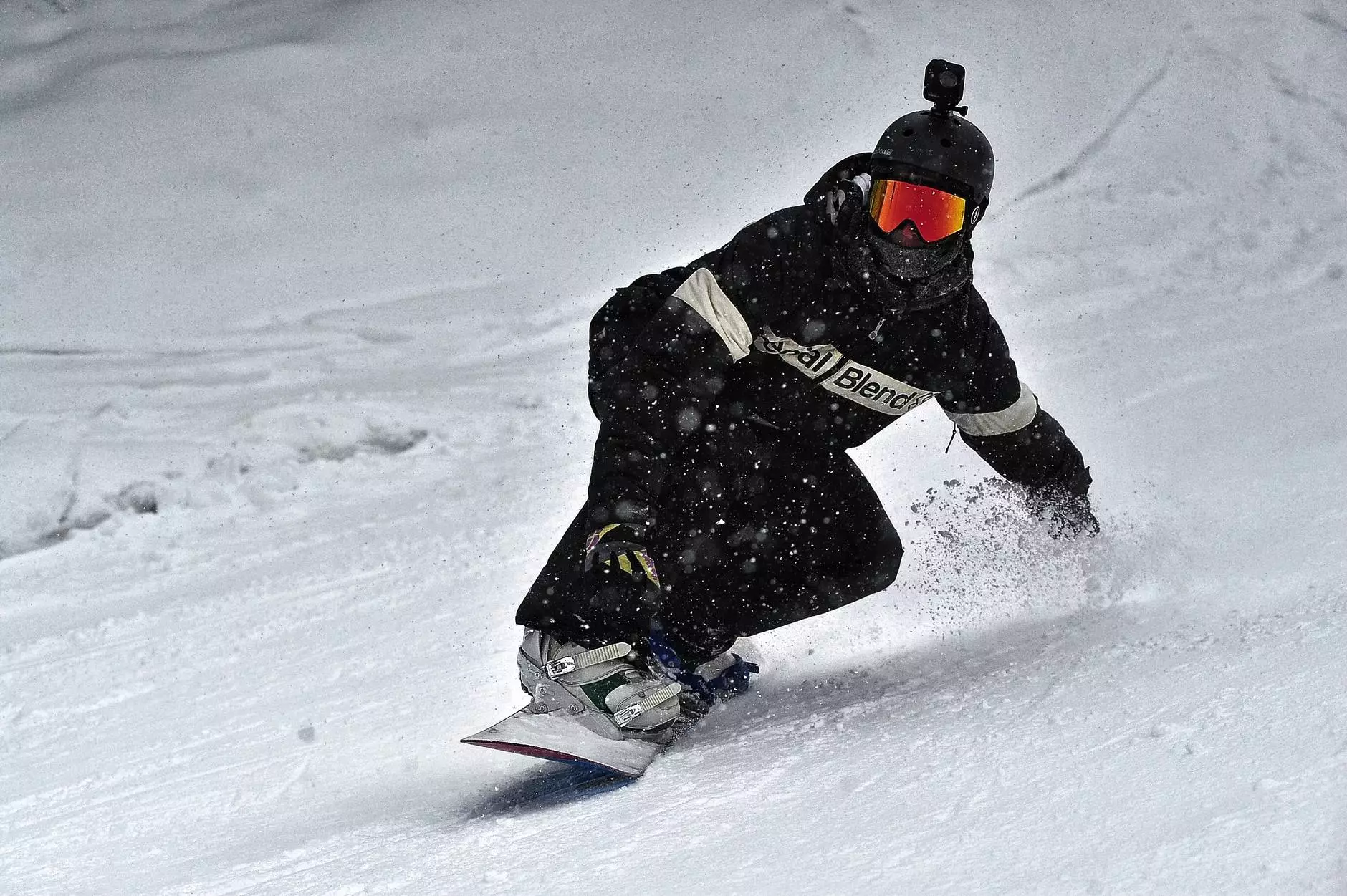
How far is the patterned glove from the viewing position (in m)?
2.09

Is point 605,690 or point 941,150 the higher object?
point 941,150

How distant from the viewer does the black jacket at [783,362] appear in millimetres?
2230

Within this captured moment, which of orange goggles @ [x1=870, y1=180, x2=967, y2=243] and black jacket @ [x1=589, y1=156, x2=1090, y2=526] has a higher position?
orange goggles @ [x1=870, y1=180, x2=967, y2=243]

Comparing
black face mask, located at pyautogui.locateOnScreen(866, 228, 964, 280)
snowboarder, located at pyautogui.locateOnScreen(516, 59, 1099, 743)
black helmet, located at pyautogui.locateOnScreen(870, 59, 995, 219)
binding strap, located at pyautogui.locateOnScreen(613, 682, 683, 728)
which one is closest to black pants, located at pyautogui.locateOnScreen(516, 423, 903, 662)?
snowboarder, located at pyautogui.locateOnScreen(516, 59, 1099, 743)

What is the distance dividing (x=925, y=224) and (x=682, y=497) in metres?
0.83

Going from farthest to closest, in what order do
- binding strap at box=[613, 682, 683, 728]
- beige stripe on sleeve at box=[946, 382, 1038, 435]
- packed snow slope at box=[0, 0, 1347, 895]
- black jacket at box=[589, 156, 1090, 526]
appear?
beige stripe on sleeve at box=[946, 382, 1038, 435]
binding strap at box=[613, 682, 683, 728]
black jacket at box=[589, 156, 1090, 526]
packed snow slope at box=[0, 0, 1347, 895]

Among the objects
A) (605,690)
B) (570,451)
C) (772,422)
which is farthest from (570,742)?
(570,451)

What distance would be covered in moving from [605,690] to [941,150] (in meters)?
1.27

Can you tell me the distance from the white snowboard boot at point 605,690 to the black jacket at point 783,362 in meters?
0.43

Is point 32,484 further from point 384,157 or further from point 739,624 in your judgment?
point 739,624

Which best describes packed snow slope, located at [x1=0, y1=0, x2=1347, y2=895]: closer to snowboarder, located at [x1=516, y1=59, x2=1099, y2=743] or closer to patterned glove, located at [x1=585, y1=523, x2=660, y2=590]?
snowboarder, located at [x1=516, y1=59, x2=1099, y2=743]

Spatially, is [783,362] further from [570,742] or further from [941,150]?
[570,742]

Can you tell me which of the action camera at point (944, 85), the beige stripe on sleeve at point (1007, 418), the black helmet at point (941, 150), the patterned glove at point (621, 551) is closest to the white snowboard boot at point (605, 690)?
the patterned glove at point (621, 551)

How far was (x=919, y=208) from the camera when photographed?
2.10m
